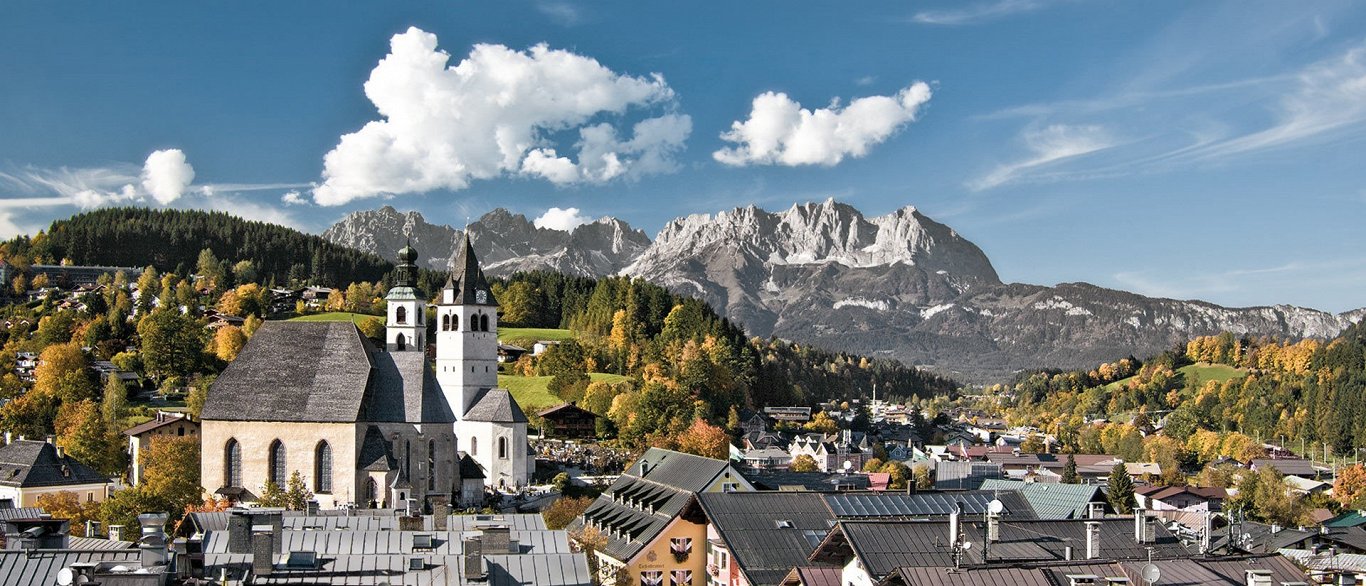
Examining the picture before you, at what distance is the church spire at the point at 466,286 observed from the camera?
107 m

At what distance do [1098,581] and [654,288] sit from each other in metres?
154

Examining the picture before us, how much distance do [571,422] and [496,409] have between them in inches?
1295

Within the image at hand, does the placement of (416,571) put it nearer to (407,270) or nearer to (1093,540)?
(1093,540)

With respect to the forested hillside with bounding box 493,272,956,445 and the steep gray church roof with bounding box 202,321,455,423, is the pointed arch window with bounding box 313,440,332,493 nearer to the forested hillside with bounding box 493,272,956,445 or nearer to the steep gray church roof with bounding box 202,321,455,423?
the steep gray church roof with bounding box 202,321,455,423

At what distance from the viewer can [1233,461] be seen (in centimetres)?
17200

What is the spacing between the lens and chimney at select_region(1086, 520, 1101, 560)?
42.5 metres

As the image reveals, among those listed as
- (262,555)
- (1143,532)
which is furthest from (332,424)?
(1143,532)

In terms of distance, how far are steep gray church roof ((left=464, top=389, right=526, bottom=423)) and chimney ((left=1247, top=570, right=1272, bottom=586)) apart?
230 ft

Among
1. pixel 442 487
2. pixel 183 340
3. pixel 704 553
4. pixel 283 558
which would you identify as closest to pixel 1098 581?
pixel 283 558

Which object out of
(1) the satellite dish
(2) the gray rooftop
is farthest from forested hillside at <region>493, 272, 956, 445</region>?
(1) the satellite dish

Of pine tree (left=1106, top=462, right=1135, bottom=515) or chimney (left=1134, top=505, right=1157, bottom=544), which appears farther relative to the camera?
pine tree (left=1106, top=462, right=1135, bottom=515)

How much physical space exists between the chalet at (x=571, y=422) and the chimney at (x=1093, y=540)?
89260 millimetres

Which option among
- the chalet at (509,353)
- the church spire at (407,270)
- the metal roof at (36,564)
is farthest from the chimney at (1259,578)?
the chalet at (509,353)

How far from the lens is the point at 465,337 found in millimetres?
105938
